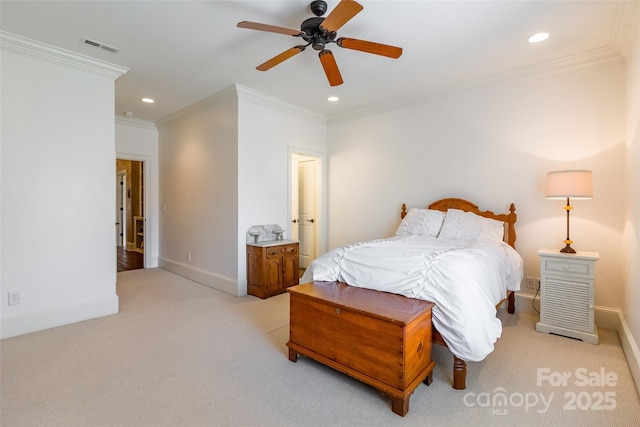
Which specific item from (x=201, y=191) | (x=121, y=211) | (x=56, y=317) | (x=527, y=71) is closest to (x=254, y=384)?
(x=56, y=317)

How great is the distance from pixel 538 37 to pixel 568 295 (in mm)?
2377

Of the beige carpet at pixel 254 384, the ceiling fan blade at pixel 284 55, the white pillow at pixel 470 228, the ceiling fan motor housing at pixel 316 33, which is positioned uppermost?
the ceiling fan motor housing at pixel 316 33

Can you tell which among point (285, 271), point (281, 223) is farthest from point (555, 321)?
point (281, 223)

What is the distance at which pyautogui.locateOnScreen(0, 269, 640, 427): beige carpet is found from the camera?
1715 millimetres

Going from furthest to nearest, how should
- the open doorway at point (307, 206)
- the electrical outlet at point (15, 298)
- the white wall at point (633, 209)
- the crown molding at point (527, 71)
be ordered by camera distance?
the open doorway at point (307, 206), the crown molding at point (527, 71), the electrical outlet at point (15, 298), the white wall at point (633, 209)

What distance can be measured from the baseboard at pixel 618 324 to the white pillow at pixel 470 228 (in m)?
0.79

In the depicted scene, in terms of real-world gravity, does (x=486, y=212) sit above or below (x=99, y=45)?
below

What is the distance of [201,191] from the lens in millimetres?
4621

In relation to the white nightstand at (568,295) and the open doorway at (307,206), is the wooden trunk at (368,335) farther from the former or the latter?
the open doorway at (307,206)

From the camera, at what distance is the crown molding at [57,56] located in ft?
8.96

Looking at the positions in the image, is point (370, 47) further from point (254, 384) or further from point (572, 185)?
point (254, 384)

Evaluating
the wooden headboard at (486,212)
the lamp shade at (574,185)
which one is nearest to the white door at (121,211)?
the wooden headboard at (486,212)

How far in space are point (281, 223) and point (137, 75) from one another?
2.61 meters

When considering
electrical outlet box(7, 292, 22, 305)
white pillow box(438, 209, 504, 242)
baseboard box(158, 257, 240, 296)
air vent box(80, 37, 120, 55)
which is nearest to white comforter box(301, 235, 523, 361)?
white pillow box(438, 209, 504, 242)
